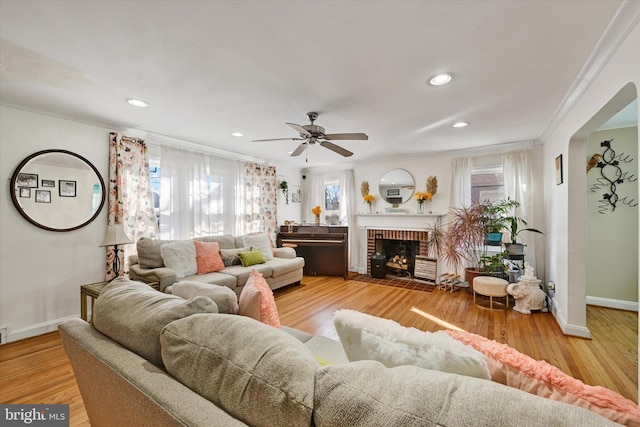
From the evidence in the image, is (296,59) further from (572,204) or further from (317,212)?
(317,212)

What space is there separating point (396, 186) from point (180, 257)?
3.88 m

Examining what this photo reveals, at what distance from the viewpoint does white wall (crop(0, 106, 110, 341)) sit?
2.59 m

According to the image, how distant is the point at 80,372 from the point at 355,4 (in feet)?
7.01

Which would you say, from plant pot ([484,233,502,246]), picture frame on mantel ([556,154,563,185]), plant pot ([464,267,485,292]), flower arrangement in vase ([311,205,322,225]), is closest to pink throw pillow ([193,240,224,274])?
flower arrangement in vase ([311,205,322,225])

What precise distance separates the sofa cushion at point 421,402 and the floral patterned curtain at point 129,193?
3.58 meters

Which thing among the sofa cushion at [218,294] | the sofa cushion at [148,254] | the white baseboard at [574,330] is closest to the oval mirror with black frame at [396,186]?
the white baseboard at [574,330]

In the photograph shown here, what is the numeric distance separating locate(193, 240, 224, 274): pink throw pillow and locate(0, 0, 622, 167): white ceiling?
161 cm

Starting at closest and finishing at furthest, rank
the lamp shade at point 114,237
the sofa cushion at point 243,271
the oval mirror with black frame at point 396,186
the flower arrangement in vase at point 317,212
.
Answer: the lamp shade at point 114,237
the sofa cushion at point 243,271
the oval mirror with black frame at point 396,186
the flower arrangement in vase at point 317,212

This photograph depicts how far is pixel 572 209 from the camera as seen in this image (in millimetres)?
2666

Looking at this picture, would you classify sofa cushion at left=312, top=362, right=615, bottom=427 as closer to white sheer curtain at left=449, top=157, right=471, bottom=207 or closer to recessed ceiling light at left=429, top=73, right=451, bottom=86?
recessed ceiling light at left=429, top=73, right=451, bottom=86

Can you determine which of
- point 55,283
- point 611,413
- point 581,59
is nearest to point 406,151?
point 581,59

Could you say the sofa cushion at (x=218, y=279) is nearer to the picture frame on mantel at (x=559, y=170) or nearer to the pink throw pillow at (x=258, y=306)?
the pink throw pillow at (x=258, y=306)

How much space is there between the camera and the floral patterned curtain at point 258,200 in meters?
4.90

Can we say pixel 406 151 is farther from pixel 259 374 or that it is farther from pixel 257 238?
pixel 259 374
